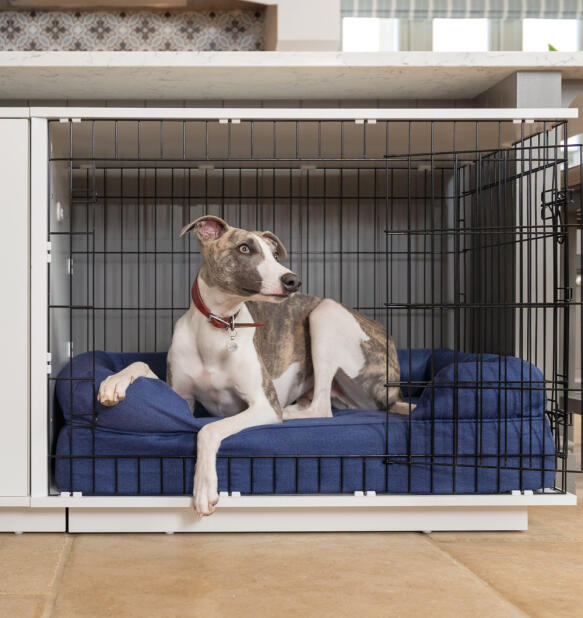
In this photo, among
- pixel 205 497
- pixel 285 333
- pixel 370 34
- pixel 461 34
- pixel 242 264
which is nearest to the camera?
pixel 205 497

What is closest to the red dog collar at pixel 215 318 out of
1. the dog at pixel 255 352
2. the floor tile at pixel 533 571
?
the dog at pixel 255 352

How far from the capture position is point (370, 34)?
6.89m

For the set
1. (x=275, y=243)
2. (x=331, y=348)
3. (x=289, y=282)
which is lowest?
(x=331, y=348)

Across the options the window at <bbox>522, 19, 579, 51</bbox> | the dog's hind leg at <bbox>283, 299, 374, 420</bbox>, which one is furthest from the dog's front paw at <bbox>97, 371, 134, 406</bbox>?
the window at <bbox>522, 19, 579, 51</bbox>

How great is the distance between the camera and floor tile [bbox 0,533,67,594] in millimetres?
1988

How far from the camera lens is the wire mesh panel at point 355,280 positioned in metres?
2.46

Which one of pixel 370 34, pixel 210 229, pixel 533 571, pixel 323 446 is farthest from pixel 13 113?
pixel 370 34

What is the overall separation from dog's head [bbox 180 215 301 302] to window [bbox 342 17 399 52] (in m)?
4.78

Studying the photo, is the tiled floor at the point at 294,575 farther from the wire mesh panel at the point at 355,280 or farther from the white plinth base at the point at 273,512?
the wire mesh panel at the point at 355,280

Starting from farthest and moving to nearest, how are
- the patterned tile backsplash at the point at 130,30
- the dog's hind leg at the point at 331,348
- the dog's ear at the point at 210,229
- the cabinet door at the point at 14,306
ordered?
the patterned tile backsplash at the point at 130,30, the dog's hind leg at the point at 331,348, the dog's ear at the point at 210,229, the cabinet door at the point at 14,306

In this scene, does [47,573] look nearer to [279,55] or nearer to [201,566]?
[201,566]

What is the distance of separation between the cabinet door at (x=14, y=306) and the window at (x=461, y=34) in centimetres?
543

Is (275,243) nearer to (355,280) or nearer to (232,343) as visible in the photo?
(232,343)

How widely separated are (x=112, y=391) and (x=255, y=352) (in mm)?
570
